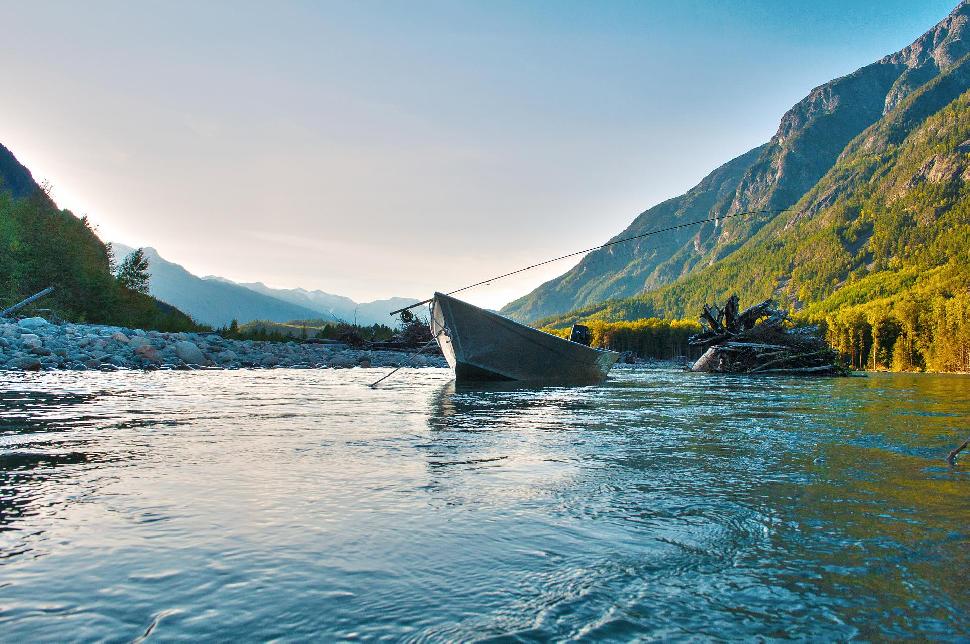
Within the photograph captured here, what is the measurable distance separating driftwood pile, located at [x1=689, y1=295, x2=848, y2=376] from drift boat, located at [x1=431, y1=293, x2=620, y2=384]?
57.8 ft

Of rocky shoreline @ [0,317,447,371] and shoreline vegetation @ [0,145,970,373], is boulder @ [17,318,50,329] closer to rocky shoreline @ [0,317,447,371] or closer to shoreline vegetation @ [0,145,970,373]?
rocky shoreline @ [0,317,447,371]

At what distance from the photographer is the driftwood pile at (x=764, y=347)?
3231 cm

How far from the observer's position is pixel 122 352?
22.9m

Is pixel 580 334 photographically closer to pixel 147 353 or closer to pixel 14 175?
pixel 147 353

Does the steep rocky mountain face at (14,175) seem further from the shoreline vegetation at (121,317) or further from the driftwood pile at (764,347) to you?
the driftwood pile at (764,347)

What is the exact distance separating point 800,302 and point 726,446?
20217cm

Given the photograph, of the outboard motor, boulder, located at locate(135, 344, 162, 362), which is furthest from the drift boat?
boulder, located at locate(135, 344, 162, 362)

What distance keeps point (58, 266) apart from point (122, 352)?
1419 centimetres

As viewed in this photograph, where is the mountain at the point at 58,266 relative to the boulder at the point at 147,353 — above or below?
above

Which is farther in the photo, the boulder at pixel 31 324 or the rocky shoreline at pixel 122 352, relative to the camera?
the boulder at pixel 31 324

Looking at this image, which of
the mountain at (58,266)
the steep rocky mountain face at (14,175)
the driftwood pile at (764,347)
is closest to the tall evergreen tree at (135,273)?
the mountain at (58,266)

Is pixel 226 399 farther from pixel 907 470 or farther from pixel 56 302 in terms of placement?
pixel 56 302

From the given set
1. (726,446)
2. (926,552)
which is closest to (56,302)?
(726,446)

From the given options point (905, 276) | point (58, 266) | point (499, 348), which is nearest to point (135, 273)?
point (58, 266)
